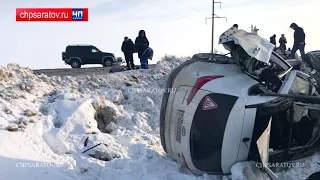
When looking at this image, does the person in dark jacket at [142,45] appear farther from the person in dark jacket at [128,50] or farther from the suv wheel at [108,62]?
the suv wheel at [108,62]

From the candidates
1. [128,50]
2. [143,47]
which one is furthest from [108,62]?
[143,47]

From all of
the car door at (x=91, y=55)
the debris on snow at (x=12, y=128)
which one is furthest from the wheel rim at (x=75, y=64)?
the debris on snow at (x=12, y=128)

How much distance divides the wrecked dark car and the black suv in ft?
73.6

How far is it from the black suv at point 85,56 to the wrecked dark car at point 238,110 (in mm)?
22448

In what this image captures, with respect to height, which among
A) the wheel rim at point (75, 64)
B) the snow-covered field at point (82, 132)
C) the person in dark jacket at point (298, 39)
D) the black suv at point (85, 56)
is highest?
the person in dark jacket at point (298, 39)

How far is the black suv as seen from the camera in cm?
2788

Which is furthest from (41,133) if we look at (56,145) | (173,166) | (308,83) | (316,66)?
(316,66)

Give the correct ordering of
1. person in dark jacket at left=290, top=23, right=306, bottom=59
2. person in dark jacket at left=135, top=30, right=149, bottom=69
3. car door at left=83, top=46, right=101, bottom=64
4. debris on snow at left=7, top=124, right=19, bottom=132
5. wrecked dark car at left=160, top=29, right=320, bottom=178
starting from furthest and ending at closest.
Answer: car door at left=83, top=46, right=101, bottom=64 < person in dark jacket at left=290, top=23, right=306, bottom=59 < person in dark jacket at left=135, top=30, right=149, bottom=69 < debris on snow at left=7, top=124, right=19, bottom=132 < wrecked dark car at left=160, top=29, right=320, bottom=178

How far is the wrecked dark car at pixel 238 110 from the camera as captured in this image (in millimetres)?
5195

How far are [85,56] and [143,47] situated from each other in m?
14.9

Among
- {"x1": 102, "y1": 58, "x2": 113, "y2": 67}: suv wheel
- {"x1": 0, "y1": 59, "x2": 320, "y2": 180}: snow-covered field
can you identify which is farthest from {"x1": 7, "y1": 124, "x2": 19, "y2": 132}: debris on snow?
{"x1": 102, "y1": 58, "x2": 113, "y2": 67}: suv wheel

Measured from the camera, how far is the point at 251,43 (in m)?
5.56

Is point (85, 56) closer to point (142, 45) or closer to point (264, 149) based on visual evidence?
point (142, 45)

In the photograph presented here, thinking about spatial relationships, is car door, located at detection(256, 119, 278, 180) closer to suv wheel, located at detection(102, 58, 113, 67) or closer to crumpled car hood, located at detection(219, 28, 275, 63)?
crumpled car hood, located at detection(219, 28, 275, 63)
